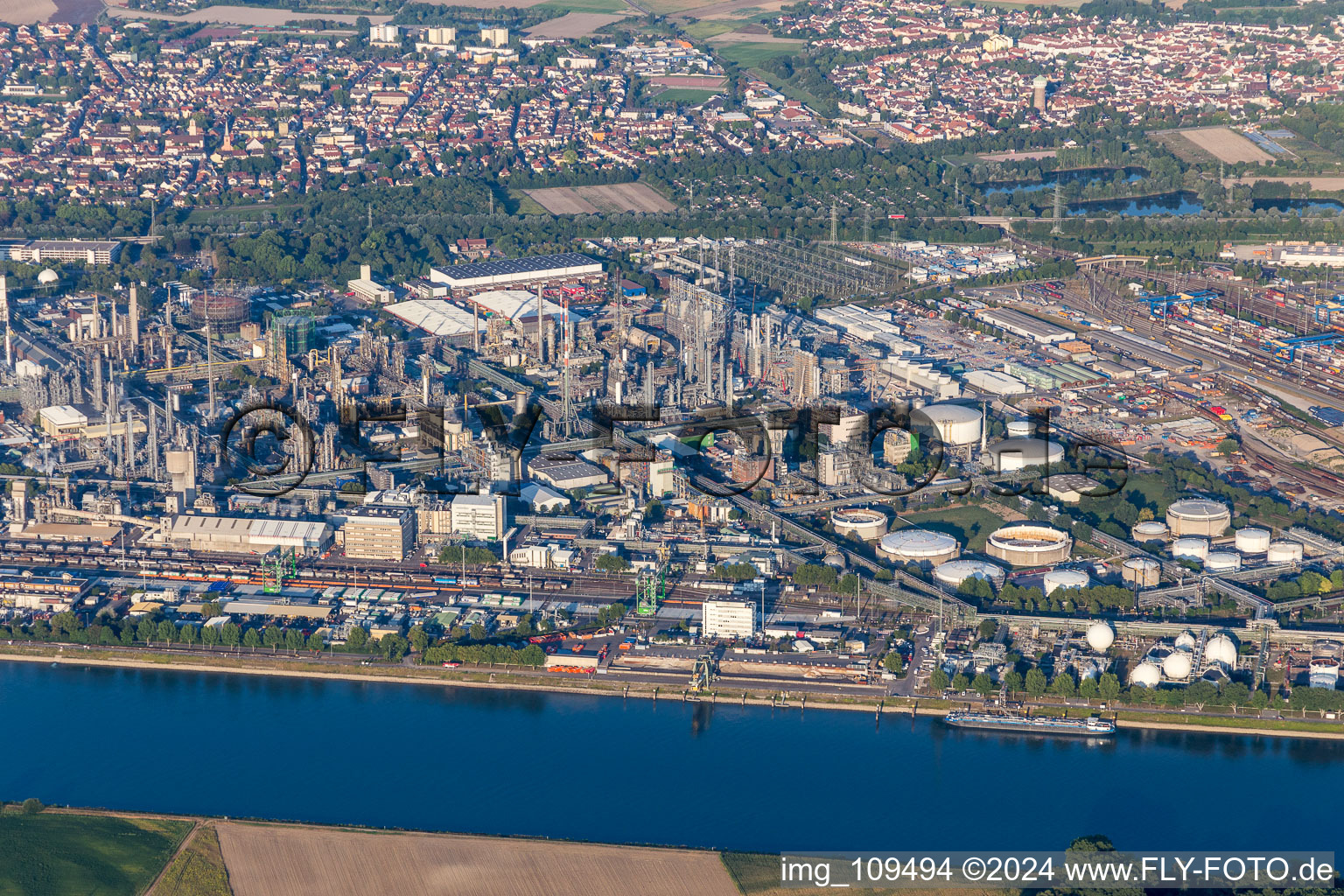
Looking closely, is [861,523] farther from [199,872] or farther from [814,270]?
[814,270]

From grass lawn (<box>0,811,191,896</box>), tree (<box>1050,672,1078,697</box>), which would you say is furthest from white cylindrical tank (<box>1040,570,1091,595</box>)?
grass lawn (<box>0,811,191,896</box>)

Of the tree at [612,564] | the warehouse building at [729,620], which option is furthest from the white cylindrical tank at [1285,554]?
the tree at [612,564]

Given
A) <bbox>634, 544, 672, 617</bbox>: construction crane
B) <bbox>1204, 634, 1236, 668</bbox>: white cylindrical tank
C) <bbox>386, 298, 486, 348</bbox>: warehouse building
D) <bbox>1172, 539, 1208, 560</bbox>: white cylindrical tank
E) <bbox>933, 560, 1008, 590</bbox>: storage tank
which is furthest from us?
<bbox>386, 298, 486, 348</bbox>: warehouse building

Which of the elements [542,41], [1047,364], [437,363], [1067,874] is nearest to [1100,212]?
[1047,364]

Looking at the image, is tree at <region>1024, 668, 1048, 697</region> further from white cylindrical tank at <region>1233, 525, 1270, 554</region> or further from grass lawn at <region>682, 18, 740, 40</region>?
grass lawn at <region>682, 18, 740, 40</region>

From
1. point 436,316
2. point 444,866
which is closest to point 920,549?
point 444,866

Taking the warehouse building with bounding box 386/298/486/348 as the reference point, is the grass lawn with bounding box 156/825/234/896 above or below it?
below
